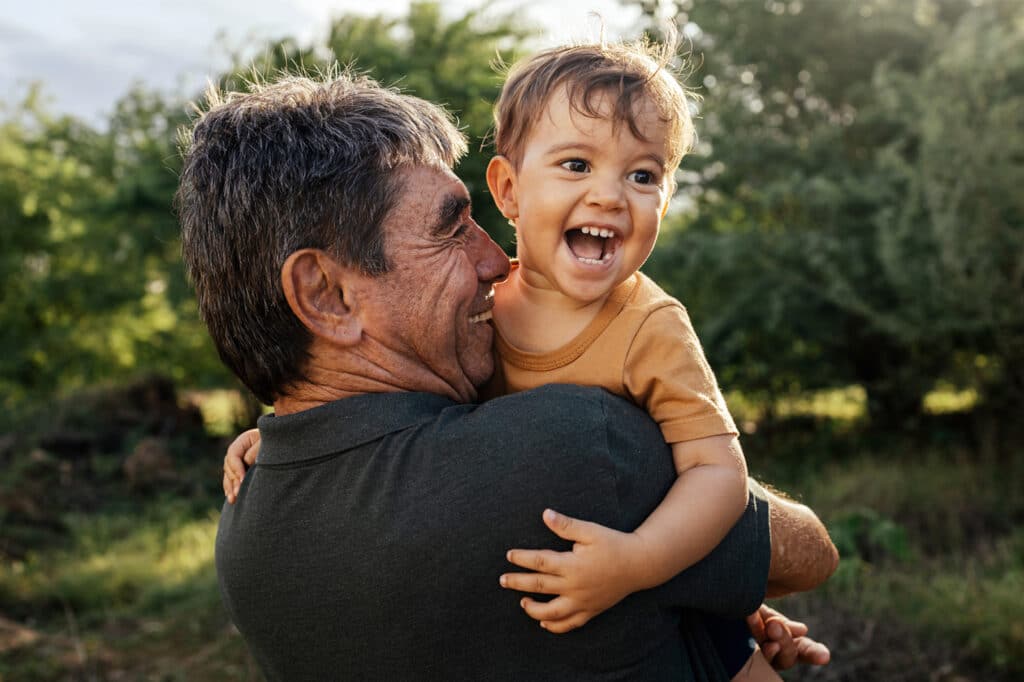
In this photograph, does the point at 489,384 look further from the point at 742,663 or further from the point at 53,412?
the point at 53,412

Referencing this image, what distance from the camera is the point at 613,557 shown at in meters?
1.65

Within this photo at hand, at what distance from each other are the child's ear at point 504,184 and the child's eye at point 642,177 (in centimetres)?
27

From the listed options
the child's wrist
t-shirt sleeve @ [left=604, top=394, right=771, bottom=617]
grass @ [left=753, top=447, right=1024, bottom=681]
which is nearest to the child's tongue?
t-shirt sleeve @ [left=604, top=394, right=771, bottom=617]

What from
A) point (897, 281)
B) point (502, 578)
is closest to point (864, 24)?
point (897, 281)

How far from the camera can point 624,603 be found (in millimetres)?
1723

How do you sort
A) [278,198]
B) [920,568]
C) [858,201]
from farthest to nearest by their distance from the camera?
[858,201], [920,568], [278,198]

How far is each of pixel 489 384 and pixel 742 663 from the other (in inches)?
31.5

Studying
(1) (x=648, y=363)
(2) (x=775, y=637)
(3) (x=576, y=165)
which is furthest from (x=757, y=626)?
(3) (x=576, y=165)

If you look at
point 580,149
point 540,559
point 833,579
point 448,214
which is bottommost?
point 833,579

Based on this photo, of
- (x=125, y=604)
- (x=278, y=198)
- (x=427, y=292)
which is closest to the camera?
(x=278, y=198)

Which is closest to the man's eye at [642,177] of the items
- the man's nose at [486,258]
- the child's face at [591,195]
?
the child's face at [591,195]

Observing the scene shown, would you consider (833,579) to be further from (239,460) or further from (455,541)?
(455,541)

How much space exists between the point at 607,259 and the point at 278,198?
2.24ft

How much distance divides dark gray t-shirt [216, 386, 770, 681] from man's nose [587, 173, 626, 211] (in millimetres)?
466
